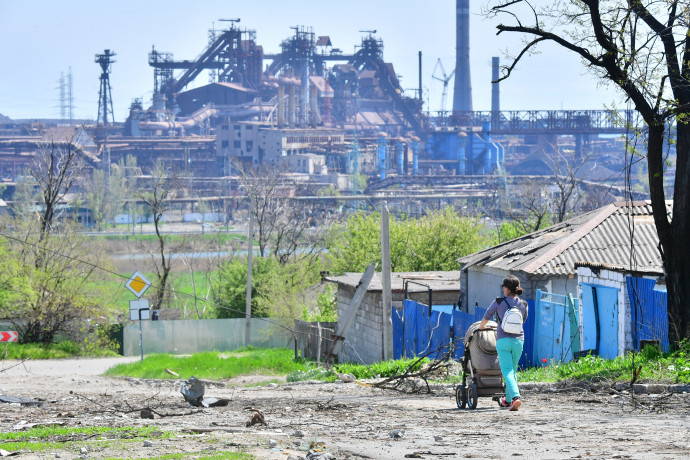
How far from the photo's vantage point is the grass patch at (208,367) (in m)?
23.3

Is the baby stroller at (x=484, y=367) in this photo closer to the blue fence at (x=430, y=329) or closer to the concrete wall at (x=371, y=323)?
the blue fence at (x=430, y=329)

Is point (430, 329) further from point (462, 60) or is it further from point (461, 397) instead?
point (462, 60)

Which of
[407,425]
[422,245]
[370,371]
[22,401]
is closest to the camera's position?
[407,425]

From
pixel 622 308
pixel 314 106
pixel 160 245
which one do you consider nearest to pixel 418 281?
pixel 622 308

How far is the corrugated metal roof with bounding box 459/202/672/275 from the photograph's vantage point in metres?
17.6

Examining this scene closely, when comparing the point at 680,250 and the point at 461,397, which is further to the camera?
the point at 680,250

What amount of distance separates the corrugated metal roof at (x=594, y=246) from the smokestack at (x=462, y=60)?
156409mm

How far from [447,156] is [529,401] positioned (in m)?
162

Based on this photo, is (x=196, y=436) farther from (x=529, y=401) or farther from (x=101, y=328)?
(x=101, y=328)

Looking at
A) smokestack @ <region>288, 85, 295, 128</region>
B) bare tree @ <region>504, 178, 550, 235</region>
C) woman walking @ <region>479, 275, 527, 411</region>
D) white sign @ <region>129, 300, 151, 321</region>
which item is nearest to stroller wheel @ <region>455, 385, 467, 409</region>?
woman walking @ <region>479, 275, 527, 411</region>

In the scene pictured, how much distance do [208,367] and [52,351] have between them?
7.73 metres

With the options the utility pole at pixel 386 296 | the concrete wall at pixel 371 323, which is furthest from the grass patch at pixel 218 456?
the concrete wall at pixel 371 323

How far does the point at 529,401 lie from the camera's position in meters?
9.43

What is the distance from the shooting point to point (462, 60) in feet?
577
